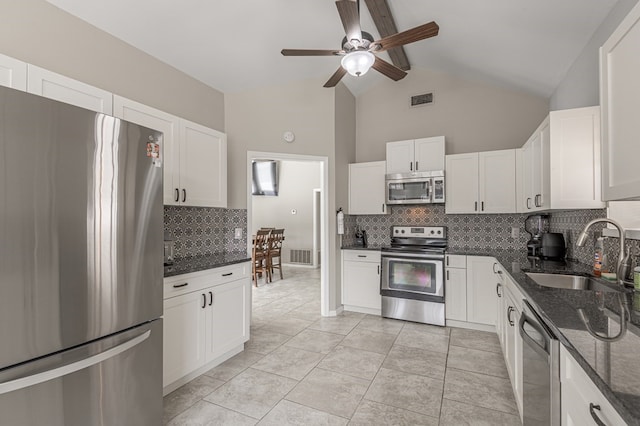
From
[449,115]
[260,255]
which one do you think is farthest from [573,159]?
[260,255]

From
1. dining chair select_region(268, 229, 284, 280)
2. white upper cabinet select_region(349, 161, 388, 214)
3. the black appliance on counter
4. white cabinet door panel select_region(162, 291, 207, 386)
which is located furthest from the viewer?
dining chair select_region(268, 229, 284, 280)

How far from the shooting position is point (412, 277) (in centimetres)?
383

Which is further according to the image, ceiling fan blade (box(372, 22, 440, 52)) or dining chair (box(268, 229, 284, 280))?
dining chair (box(268, 229, 284, 280))

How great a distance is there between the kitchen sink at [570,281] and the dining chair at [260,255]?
4563 millimetres

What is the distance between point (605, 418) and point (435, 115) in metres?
4.13

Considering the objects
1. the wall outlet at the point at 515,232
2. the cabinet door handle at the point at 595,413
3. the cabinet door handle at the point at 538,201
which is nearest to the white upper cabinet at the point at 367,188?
the wall outlet at the point at 515,232

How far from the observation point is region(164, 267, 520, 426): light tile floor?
2.05m

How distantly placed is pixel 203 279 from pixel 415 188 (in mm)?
2851

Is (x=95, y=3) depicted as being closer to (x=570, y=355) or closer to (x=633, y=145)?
(x=633, y=145)

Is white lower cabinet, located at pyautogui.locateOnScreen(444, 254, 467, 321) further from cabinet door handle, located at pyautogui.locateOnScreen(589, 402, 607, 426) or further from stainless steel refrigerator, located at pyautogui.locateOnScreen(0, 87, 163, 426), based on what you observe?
stainless steel refrigerator, located at pyautogui.locateOnScreen(0, 87, 163, 426)

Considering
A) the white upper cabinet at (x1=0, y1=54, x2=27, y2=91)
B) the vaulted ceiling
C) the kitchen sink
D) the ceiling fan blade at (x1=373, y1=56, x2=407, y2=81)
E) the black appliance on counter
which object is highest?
the vaulted ceiling

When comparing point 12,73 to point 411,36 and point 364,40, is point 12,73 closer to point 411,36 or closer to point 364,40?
point 364,40

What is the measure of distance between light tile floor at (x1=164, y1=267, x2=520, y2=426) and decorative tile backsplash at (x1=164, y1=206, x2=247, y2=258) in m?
1.11

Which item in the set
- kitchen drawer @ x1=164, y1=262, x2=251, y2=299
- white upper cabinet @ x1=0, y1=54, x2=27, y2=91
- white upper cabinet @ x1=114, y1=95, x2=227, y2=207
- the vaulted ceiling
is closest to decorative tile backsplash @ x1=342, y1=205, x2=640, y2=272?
the vaulted ceiling
